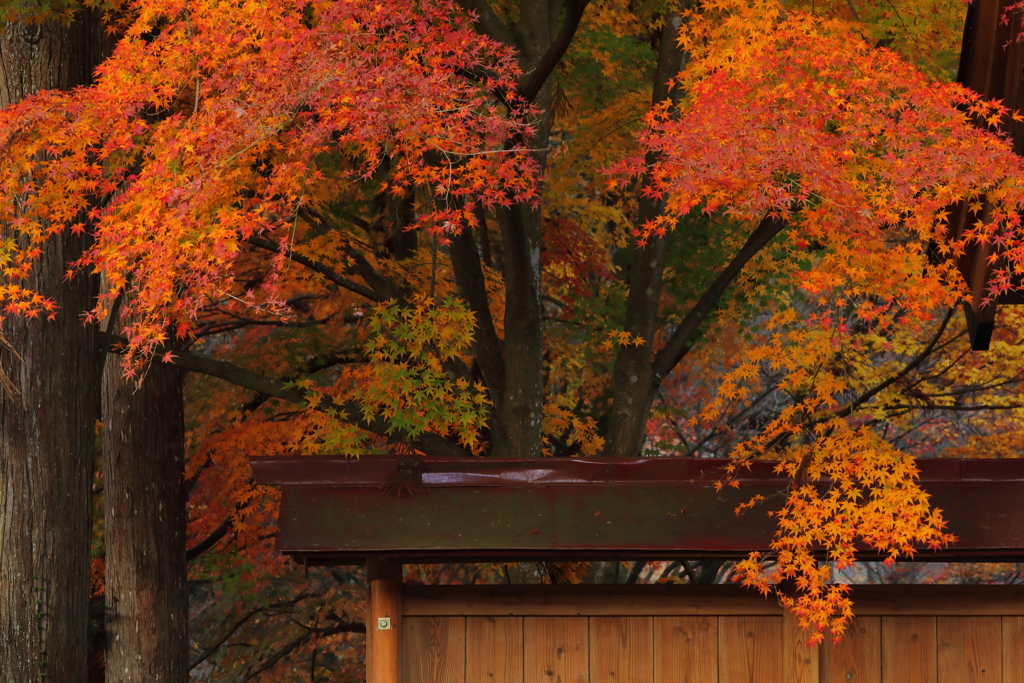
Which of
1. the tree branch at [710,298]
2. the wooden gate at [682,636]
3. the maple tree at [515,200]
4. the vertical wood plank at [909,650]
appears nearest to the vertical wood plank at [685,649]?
the wooden gate at [682,636]

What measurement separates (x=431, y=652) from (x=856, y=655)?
259 cm

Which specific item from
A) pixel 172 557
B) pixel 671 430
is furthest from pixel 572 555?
pixel 671 430

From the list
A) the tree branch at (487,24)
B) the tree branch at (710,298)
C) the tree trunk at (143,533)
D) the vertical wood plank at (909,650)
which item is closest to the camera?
the vertical wood plank at (909,650)

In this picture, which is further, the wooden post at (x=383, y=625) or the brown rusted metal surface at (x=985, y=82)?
the brown rusted metal surface at (x=985, y=82)

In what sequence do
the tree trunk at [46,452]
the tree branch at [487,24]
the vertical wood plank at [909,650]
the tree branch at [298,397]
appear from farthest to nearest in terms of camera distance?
the tree branch at [298,397] → the tree branch at [487,24] → the tree trunk at [46,452] → the vertical wood plank at [909,650]

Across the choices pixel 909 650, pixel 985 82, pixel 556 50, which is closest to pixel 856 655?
pixel 909 650

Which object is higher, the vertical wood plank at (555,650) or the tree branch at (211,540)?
the tree branch at (211,540)

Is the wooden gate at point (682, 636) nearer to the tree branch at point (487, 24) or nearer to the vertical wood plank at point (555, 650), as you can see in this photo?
the vertical wood plank at point (555, 650)

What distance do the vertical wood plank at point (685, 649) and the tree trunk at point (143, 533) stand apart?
6158mm

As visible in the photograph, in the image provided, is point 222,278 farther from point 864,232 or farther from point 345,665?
point 345,665

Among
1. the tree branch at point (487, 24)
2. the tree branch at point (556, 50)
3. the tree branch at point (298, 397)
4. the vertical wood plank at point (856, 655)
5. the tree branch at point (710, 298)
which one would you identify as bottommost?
the vertical wood plank at point (856, 655)

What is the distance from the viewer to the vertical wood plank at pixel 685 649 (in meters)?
6.21

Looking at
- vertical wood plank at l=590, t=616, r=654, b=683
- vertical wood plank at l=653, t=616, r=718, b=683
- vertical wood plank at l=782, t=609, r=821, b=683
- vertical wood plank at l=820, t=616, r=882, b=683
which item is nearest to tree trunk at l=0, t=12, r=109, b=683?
vertical wood plank at l=590, t=616, r=654, b=683

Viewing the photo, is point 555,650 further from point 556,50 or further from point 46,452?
point 46,452
